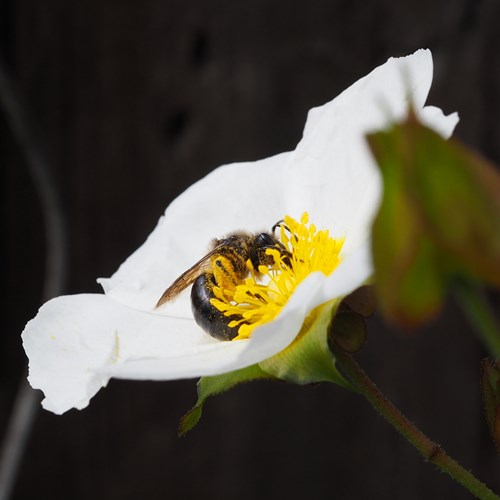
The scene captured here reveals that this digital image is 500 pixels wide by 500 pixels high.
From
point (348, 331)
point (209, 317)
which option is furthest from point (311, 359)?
point (209, 317)

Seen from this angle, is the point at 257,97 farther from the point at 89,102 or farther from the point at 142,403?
the point at 142,403

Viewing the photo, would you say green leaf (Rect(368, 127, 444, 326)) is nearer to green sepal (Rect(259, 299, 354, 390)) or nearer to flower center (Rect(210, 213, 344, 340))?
green sepal (Rect(259, 299, 354, 390))

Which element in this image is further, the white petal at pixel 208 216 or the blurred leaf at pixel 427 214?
the white petal at pixel 208 216

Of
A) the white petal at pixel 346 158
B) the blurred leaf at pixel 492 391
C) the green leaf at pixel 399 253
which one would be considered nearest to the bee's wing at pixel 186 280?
the white petal at pixel 346 158

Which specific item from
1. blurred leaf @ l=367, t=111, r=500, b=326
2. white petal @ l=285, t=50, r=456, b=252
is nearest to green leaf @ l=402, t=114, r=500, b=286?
blurred leaf @ l=367, t=111, r=500, b=326

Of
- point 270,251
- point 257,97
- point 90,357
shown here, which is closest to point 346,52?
point 257,97

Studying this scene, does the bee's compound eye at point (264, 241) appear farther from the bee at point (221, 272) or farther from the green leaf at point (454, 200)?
the green leaf at point (454, 200)

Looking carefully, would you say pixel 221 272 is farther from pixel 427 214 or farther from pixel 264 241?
pixel 427 214
